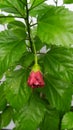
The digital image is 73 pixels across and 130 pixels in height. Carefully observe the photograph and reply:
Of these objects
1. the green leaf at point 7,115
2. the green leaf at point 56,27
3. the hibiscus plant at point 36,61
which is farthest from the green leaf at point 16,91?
the green leaf at point 7,115

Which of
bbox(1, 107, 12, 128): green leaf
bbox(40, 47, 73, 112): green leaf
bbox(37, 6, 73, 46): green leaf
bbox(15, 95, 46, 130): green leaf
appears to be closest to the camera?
bbox(37, 6, 73, 46): green leaf

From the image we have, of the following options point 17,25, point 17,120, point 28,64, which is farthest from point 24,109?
point 17,25

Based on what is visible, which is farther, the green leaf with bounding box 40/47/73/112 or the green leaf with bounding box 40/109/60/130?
the green leaf with bounding box 40/109/60/130

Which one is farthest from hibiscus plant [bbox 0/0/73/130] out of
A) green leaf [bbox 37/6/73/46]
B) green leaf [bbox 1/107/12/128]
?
green leaf [bbox 1/107/12/128]

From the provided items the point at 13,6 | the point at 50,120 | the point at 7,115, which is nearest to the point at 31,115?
the point at 50,120

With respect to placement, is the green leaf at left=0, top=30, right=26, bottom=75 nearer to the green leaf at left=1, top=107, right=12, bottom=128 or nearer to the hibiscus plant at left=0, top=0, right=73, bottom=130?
the hibiscus plant at left=0, top=0, right=73, bottom=130

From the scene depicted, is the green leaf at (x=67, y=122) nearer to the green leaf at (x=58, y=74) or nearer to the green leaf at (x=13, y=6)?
the green leaf at (x=58, y=74)
